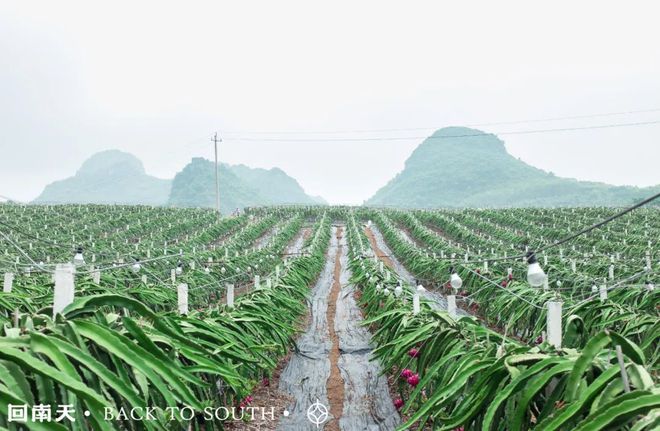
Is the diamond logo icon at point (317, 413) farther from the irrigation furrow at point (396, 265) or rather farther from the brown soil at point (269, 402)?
the irrigation furrow at point (396, 265)

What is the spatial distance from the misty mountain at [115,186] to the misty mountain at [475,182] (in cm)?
7355

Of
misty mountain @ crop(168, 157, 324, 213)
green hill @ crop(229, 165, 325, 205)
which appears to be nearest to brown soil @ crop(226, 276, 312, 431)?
misty mountain @ crop(168, 157, 324, 213)

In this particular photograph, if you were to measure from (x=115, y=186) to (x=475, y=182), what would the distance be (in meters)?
110

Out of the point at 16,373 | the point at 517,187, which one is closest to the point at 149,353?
the point at 16,373

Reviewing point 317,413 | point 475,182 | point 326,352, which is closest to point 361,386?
point 317,413

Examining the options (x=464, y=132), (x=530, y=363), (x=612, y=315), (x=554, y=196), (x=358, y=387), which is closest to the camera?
(x=530, y=363)

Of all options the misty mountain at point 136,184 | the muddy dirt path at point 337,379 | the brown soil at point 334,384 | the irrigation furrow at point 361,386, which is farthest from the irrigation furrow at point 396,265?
the misty mountain at point 136,184

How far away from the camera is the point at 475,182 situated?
114 m

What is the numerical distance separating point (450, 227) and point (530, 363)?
20.8m

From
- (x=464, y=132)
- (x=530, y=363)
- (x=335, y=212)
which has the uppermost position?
(x=464, y=132)

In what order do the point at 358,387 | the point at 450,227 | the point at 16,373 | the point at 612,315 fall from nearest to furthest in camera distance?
1. the point at 16,373
2. the point at 612,315
3. the point at 358,387
4. the point at 450,227

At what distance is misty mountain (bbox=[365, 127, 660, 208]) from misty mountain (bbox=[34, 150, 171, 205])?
73548 mm

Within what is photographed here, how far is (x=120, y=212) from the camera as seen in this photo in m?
27.4

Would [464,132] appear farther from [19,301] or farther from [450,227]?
[19,301]
